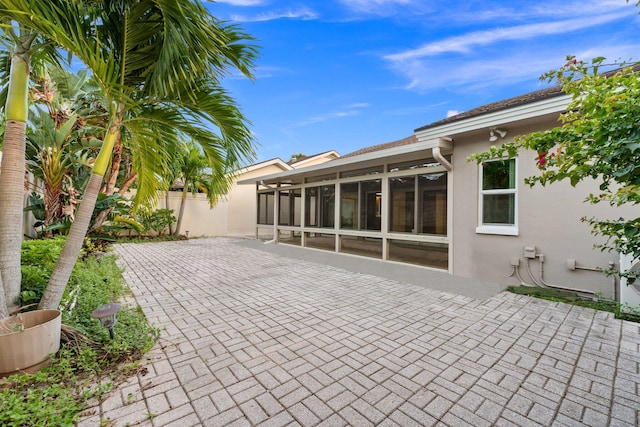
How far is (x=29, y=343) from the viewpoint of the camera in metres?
2.24

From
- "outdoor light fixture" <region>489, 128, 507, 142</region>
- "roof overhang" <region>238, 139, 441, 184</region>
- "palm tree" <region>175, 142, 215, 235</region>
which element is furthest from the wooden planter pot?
"palm tree" <region>175, 142, 215, 235</region>

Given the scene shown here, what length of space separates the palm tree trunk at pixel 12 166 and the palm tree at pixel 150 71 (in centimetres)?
38

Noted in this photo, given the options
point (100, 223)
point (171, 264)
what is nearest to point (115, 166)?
point (100, 223)

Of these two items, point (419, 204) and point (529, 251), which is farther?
point (419, 204)

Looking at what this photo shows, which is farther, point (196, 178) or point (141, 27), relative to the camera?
point (196, 178)

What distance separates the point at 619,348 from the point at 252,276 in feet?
18.3

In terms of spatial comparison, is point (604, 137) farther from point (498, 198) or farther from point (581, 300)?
point (498, 198)

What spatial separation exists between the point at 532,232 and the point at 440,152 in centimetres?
234

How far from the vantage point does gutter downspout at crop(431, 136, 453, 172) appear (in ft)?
19.2

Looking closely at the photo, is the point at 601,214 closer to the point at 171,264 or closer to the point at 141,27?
the point at 141,27

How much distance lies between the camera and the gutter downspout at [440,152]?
586 cm

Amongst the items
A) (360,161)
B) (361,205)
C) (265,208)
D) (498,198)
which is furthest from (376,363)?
(265,208)

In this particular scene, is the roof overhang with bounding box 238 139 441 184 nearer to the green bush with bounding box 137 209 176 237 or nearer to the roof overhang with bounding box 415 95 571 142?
the roof overhang with bounding box 415 95 571 142

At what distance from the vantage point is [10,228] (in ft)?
8.25
